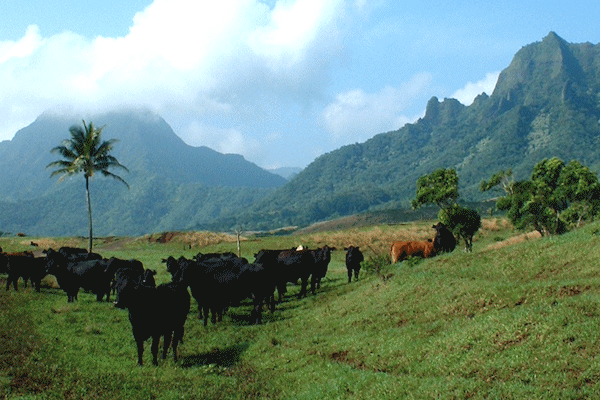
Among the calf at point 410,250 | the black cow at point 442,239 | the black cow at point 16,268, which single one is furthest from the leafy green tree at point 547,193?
the black cow at point 16,268

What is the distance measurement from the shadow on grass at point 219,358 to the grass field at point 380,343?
0.22 ft

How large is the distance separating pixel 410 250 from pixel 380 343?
17.7 m

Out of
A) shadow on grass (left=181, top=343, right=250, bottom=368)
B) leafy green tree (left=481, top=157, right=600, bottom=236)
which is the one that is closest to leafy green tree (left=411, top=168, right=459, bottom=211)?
leafy green tree (left=481, top=157, right=600, bottom=236)

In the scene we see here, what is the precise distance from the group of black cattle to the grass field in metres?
0.93

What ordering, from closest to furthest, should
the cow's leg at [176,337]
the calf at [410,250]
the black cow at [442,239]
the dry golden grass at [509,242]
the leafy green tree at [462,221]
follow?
the cow's leg at [176,337] → the black cow at [442,239] → the calf at [410,250] → the dry golden grass at [509,242] → the leafy green tree at [462,221]

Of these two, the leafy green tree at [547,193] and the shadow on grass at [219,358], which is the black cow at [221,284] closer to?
the shadow on grass at [219,358]

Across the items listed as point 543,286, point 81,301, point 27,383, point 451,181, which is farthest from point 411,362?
point 451,181

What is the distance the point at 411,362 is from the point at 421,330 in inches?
88.9

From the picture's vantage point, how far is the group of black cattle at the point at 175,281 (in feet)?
48.9

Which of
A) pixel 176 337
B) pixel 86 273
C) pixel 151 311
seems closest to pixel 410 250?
pixel 86 273

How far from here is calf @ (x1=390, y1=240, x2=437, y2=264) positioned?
102 ft

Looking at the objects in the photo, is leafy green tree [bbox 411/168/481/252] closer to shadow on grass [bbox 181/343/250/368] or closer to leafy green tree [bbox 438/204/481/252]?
leafy green tree [bbox 438/204/481/252]

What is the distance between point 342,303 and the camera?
20.9 meters

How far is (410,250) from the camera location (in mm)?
31594
